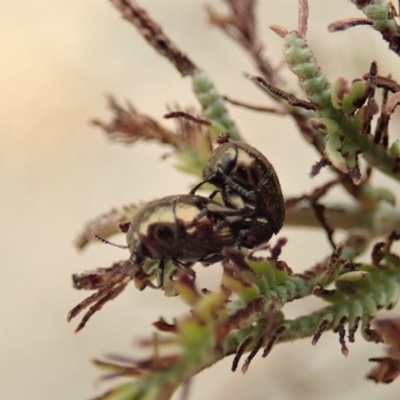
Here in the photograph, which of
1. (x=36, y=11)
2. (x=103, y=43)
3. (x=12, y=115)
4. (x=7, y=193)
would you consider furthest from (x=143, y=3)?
(x=7, y=193)

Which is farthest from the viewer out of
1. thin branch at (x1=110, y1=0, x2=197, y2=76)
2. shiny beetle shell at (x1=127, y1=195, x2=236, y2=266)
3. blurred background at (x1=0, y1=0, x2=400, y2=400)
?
blurred background at (x1=0, y1=0, x2=400, y2=400)

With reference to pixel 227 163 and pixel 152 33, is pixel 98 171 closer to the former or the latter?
pixel 152 33

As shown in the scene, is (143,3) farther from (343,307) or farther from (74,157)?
(343,307)

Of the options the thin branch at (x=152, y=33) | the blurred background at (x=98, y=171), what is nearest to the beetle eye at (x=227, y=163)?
the thin branch at (x=152, y=33)

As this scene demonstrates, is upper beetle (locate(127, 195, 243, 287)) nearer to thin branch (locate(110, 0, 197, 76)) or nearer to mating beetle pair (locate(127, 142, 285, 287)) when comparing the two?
mating beetle pair (locate(127, 142, 285, 287))

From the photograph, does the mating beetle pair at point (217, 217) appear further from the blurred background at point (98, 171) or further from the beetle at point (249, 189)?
the blurred background at point (98, 171)

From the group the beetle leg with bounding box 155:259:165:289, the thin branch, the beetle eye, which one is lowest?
the beetle leg with bounding box 155:259:165:289

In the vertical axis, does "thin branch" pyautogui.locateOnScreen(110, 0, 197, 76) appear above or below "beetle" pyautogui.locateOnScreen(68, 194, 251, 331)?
above

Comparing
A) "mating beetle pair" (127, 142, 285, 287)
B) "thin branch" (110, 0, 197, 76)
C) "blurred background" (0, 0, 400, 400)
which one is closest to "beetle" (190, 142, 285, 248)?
"mating beetle pair" (127, 142, 285, 287)
